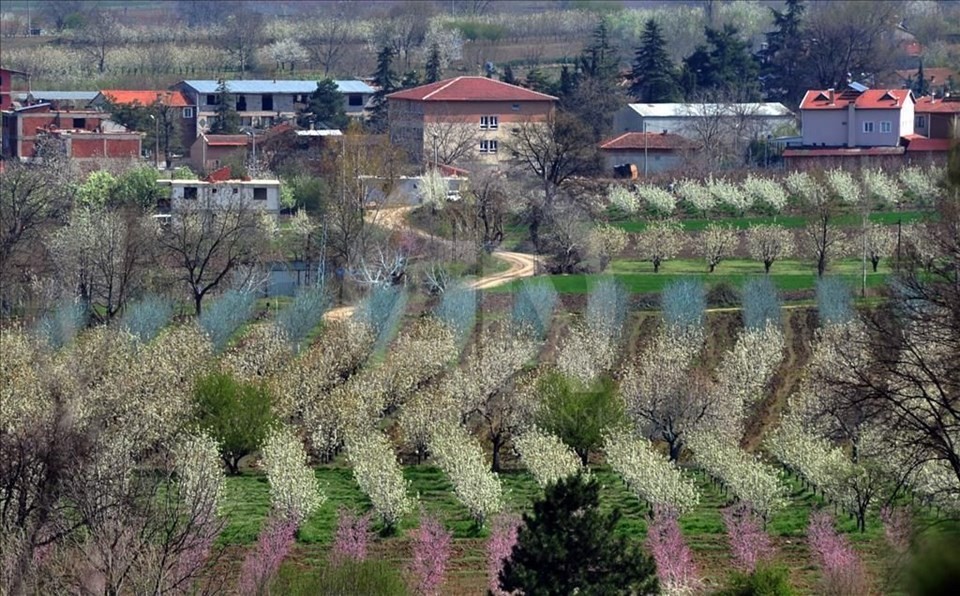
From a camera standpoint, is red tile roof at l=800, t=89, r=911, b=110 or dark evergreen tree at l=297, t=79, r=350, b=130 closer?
red tile roof at l=800, t=89, r=911, b=110

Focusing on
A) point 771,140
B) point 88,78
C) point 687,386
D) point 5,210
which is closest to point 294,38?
point 88,78

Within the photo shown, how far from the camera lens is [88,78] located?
52906mm

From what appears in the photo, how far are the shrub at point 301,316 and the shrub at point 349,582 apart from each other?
30.6ft

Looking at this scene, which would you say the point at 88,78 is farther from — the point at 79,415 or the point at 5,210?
the point at 79,415

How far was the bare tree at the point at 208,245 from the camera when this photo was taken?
2605 cm

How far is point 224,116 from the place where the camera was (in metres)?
42.9

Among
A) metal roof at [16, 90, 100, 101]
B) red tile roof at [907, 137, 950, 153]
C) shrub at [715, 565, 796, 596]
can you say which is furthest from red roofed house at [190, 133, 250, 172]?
shrub at [715, 565, 796, 596]

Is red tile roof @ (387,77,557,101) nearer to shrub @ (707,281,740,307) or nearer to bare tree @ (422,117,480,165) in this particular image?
bare tree @ (422,117,480,165)

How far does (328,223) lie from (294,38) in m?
33.1

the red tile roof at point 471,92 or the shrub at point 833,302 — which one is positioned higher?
the red tile roof at point 471,92

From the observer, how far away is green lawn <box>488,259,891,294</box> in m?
25.4

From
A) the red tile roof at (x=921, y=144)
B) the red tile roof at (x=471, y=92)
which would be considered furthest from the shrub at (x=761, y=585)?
the red tile roof at (x=471, y=92)

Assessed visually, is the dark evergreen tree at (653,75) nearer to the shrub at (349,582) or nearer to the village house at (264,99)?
the village house at (264,99)

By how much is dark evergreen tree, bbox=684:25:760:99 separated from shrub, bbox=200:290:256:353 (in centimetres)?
2029
